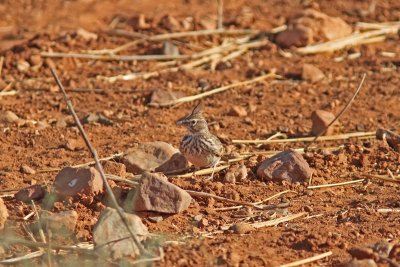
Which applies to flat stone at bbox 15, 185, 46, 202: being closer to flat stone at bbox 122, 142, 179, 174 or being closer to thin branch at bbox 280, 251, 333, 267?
flat stone at bbox 122, 142, 179, 174

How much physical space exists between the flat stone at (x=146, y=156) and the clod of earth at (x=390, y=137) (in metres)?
2.00

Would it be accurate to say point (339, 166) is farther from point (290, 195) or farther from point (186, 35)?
point (186, 35)

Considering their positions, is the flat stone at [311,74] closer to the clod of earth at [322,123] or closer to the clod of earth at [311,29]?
the clod of earth at [311,29]

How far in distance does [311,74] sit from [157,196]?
4.83 meters

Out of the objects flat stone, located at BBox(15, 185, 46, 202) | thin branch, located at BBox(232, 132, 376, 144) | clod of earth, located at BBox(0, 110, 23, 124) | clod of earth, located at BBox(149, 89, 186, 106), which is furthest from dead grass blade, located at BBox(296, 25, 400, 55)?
flat stone, located at BBox(15, 185, 46, 202)

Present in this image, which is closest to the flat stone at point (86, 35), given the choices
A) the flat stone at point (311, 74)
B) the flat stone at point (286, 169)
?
the flat stone at point (311, 74)

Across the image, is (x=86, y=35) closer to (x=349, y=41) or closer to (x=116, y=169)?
(x=349, y=41)

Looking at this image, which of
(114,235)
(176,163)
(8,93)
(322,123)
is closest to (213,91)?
(322,123)

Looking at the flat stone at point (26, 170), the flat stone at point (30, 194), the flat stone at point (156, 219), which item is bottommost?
the flat stone at point (26, 170)

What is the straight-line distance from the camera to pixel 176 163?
27.8 feet

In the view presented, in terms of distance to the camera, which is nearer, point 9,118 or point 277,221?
point 277,221

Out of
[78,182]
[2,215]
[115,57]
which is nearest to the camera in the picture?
[2,215]

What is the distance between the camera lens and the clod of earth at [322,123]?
372 inches

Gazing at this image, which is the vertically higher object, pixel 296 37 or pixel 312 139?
pixel 296 37
